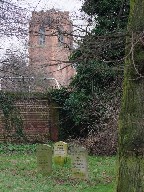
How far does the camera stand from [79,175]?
12344 mm

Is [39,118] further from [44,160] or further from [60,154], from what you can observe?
[44,160]

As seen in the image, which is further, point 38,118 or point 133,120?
point 38,118

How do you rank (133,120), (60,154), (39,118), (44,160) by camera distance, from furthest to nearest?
(39,118), (60,154), (44,160), (133,120)

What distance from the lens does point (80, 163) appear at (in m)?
12.5

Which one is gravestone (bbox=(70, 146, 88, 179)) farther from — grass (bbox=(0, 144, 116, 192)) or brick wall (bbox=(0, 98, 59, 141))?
brick wall (bbox=(0, 98, 59, 141))

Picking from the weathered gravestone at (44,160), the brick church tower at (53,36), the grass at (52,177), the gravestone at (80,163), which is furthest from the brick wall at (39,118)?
the gravestone at (80,163)

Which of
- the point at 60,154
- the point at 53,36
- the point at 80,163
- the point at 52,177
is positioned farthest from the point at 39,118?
the point at 53,36

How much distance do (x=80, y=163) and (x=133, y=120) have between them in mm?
6875

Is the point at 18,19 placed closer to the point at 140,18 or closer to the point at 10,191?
the point at 10,191

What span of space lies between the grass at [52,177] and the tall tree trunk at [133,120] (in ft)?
9.91

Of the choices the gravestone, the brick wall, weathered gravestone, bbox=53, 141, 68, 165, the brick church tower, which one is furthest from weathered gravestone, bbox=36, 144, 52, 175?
the brick wall

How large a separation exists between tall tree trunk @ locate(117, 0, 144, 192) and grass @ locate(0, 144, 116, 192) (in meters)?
3.02

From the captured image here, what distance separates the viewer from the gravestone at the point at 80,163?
12.3 metres

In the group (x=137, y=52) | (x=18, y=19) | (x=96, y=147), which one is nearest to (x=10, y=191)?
(x=137, y=52)
